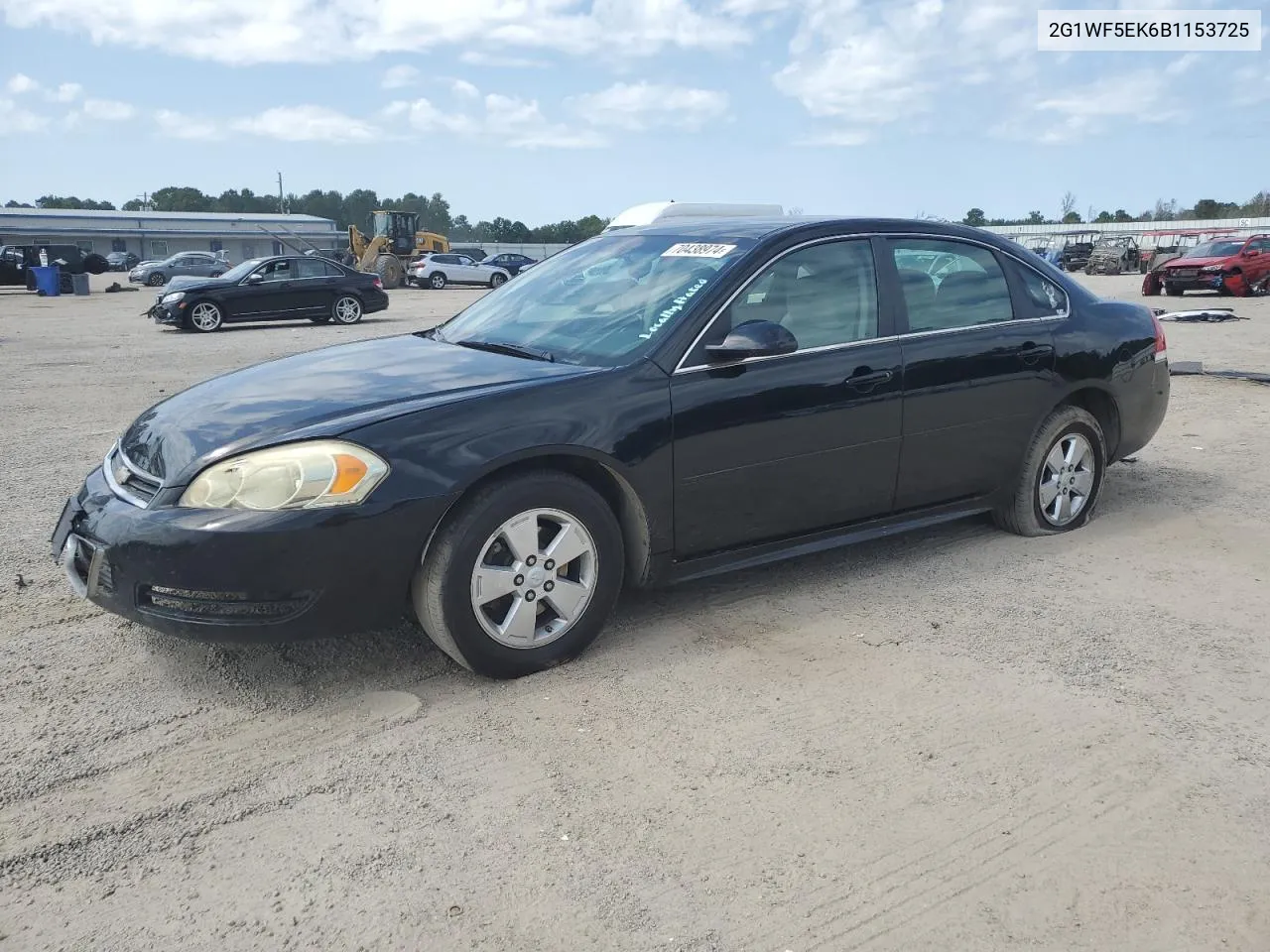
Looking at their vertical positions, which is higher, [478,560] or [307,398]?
[307,398]

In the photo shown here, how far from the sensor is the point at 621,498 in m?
3.98

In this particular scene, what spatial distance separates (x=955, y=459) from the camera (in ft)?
16.2

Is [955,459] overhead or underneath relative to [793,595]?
overhead

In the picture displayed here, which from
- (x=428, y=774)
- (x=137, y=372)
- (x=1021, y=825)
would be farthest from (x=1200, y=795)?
(x=137, y=372)

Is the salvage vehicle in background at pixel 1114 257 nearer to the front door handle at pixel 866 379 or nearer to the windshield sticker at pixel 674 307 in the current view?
the front door handle at pixel 866 379

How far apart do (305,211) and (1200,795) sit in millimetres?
144470

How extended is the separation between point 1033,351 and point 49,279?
36.8m

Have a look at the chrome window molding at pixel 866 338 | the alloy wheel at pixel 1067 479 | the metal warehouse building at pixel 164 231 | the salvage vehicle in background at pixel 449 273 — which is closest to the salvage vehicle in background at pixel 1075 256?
the salvage vehicle in background at pixel 449 273

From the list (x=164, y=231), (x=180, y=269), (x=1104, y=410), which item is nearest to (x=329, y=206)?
(x=164, y=231)

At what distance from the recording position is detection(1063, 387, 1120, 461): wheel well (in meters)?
5.52

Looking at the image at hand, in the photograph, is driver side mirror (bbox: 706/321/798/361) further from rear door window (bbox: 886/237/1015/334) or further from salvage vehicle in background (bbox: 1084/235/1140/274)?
salvage vehicle in background (bbox: 1084/235/1140/274)

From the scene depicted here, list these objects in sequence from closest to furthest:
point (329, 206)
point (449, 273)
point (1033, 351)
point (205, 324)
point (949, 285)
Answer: point (949, 285), point (1033, 351), point (205, 324), point (449, 273), point (329, 206)

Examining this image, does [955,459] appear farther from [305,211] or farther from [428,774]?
[305,211]

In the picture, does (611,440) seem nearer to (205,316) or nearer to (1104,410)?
(1104,410)
